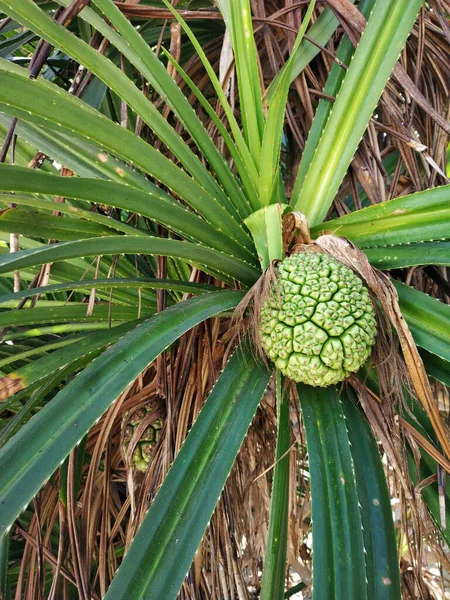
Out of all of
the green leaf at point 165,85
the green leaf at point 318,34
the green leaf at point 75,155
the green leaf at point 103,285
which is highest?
the green leaf at point 318,34

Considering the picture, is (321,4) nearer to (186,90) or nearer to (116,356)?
(186,90)

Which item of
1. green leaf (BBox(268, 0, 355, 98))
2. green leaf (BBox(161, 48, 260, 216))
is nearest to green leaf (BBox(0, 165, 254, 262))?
green leaf (BBox(161, 48, 260, 216))

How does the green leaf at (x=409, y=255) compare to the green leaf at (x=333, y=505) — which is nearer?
the green leaf at (x=333, y=505)

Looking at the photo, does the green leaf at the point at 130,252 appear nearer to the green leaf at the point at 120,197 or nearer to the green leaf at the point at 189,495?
the green leaf at the point at 120,197

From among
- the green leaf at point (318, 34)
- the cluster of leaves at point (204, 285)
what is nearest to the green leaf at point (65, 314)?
the cluster of leaves at point (204, 285)

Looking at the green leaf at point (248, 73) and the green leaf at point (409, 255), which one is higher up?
the green leaf at point (248, 73)

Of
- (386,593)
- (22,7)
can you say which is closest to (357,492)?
(386,593)
